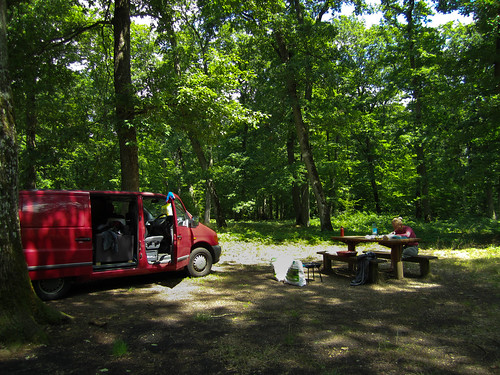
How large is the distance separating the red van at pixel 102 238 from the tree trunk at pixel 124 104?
2.00 m

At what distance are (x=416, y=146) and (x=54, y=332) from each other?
21.6 m

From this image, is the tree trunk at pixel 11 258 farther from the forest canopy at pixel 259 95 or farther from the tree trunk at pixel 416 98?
the tree trunk at pixel 416 98

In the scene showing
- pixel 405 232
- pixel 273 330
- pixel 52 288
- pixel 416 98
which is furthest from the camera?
pixel 416 98

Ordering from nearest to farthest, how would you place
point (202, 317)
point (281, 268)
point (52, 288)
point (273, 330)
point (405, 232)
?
point (273, 330) < point (202, 317) < point (52, 288) < point (281, 268) < point (405, 232)

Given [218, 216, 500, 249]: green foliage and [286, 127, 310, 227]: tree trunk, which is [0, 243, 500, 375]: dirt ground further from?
[286, 127, 310, 227]: tree trunk

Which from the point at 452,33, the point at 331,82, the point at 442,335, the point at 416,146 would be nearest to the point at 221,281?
the point at 442,335

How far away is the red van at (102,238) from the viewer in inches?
229

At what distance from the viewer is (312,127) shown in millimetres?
18828

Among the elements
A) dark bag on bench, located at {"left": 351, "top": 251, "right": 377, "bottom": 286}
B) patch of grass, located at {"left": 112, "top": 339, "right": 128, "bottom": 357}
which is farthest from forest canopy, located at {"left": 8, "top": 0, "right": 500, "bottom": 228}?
patch of grass, located at {"left": 112, "top": 339, "right": 128, "bottom": 357}

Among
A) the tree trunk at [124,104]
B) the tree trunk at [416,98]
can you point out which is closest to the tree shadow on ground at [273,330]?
the tree trunk at [124,104]

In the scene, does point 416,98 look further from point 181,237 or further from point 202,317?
point 202,317

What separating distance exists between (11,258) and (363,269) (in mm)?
6560

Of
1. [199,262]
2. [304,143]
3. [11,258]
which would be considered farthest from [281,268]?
[304,143]

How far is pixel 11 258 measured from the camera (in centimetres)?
393
